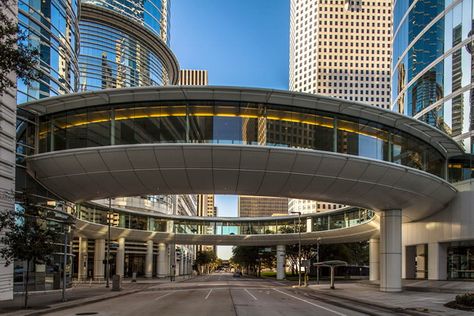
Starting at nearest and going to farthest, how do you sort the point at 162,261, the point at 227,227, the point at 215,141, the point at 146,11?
the point at 215,141, the point at 227,227, the point at 162,261, the point at 146,11

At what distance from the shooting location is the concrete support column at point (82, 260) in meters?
72.8

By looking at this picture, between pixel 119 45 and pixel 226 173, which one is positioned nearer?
pixel 226 173

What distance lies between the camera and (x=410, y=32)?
59625 mm

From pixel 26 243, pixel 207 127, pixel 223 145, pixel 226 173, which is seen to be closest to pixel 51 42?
pixel 207 127

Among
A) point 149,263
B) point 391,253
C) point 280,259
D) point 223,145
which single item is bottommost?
point 149,263

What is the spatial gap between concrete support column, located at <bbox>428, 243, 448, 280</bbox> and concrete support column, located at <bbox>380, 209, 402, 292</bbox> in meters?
7.17

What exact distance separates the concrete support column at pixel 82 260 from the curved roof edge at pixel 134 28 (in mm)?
35610

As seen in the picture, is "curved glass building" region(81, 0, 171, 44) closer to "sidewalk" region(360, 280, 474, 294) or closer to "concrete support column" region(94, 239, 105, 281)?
"concrete support column" region(94, 239, 105, 281)

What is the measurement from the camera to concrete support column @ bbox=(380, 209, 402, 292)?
122 feet

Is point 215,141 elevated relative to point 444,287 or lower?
elevated

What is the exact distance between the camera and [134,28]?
98000 millimetres

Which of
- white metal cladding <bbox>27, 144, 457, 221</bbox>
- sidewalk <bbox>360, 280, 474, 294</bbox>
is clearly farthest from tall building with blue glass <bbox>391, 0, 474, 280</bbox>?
white metal cladding <bbox>27, 144, 457, 221</bbox>

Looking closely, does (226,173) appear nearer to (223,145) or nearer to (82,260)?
(223,145)

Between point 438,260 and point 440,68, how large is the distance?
1862 cm
